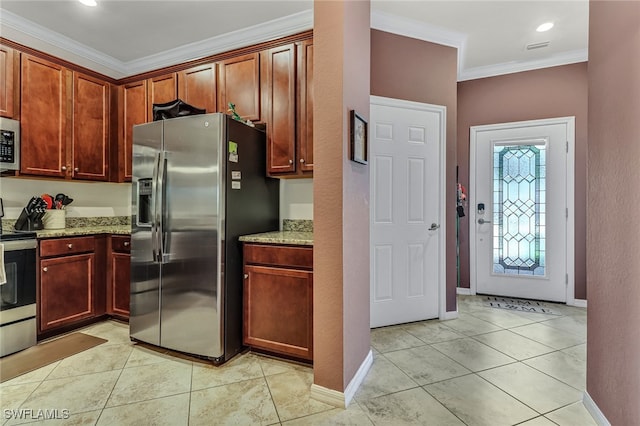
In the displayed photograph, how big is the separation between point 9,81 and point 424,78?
3.64m

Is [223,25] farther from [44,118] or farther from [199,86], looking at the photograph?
[44,118]

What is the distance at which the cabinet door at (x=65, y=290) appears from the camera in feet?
8.55

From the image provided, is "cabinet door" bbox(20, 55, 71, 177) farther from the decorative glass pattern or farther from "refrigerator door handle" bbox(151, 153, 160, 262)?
the decorative glass pattern

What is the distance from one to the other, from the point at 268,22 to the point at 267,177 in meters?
1.35

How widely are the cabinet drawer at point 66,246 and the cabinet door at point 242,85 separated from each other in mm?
1762

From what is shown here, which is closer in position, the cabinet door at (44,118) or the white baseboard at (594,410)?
the white baseboard at (594,410)

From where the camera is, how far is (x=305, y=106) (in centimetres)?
261

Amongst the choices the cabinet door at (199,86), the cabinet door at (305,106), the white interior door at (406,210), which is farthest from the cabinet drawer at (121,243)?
the white interior door at (406,210)

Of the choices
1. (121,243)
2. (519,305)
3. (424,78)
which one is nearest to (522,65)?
(424,78)

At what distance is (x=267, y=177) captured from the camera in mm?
2768

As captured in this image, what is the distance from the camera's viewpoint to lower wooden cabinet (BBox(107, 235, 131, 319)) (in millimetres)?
2916

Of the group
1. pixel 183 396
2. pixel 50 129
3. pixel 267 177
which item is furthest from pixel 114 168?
pixel 183 396

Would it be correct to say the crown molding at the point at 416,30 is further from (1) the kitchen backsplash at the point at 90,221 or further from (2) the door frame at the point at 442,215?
(1) the kitchen backsplash at the point at 90,221

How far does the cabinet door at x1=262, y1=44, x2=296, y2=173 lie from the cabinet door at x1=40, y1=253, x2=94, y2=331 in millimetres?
1937
